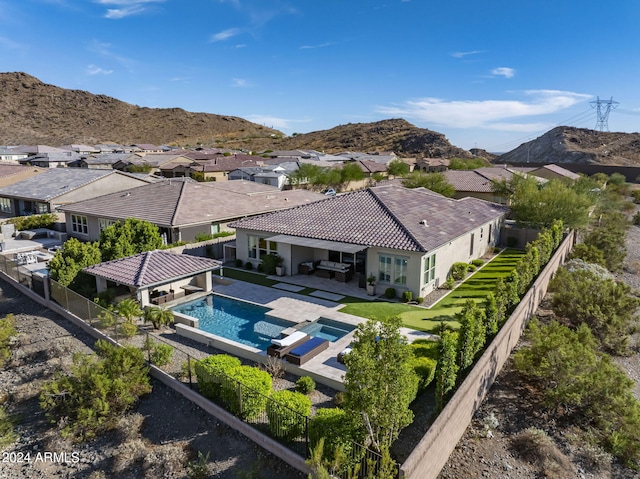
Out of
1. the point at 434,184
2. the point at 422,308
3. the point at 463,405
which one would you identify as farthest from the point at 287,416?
the point at 434,184

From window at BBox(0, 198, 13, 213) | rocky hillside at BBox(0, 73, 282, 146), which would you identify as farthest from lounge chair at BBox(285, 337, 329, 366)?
rocky hillside at BBox(0, 73, 282, 146)

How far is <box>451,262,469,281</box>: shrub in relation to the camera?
28750 mm

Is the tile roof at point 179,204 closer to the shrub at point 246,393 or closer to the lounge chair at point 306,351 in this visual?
the lounge chair at point 306,351

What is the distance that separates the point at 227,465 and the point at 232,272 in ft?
62.6

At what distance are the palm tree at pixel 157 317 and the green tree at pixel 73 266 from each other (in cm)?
566

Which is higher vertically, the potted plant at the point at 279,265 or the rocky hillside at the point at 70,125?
the rocky hillside at the point at 70,125

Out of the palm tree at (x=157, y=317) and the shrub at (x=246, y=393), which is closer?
the shrub at (x=246, y=393)

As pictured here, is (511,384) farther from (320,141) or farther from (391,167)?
(320,141)

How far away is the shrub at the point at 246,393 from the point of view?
1368 centimetres

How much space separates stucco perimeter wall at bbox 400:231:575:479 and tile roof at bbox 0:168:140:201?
4277cm

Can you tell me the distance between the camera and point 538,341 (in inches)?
679

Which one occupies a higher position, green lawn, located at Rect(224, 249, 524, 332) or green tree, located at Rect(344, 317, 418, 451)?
green tree, located at Rect(344, 317, 418, 451)

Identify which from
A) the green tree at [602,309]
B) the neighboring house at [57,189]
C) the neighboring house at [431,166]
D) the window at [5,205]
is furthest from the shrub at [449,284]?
the neighboring house at [431,166]

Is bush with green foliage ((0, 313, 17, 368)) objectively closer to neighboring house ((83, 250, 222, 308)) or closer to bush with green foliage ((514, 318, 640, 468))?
neighboring house ((83, 250, 222, 308))
